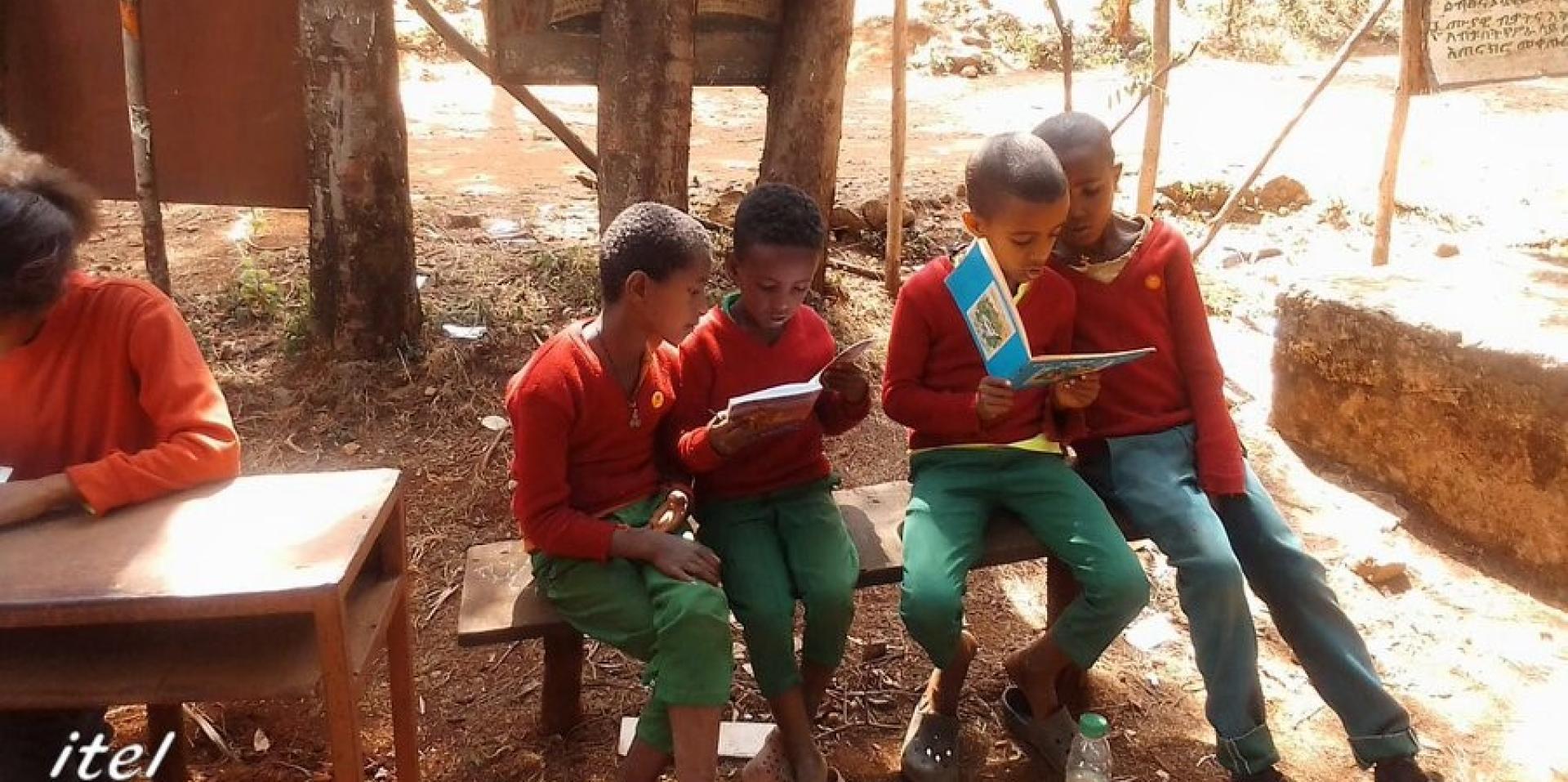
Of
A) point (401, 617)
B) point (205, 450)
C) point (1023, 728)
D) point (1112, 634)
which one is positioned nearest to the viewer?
point (205, 450)

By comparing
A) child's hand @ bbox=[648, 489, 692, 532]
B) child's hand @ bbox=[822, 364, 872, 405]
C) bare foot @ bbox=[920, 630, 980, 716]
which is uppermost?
child's hand @ bbox=[822, 364, 872, 405]

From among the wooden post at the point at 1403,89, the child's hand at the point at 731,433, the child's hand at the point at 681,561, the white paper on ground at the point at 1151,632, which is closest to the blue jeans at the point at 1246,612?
the white paper on ground at the point at 1151,632

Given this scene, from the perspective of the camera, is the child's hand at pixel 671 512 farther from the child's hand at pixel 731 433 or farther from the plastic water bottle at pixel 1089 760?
→ the plastic water bottle at pixel 1089 760

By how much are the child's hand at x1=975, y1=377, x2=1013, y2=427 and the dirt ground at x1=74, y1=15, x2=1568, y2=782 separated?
973 mm

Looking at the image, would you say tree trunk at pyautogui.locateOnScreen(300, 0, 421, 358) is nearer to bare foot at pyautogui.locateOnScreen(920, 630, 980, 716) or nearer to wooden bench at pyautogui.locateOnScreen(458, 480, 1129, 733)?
wooden bench at pyautogui.locateOnScreen(458, 480, 1129, 733)

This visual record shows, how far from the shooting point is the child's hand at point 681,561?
8.50ft

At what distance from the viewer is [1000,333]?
278 cm

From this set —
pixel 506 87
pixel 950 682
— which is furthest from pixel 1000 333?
pixel 506 87

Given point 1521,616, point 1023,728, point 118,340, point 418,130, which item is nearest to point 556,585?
point 118,340

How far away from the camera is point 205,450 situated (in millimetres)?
2389

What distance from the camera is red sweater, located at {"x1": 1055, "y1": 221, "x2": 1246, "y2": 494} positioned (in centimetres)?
316

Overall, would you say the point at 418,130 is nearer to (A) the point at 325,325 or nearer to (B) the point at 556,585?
(A) the point at 325,325

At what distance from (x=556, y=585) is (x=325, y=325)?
8.35ft

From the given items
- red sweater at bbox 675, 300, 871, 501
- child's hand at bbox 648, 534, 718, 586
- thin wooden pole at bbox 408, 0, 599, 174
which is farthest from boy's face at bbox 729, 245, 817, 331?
thin wooden pole at bbox 408, 0, 599, 174
